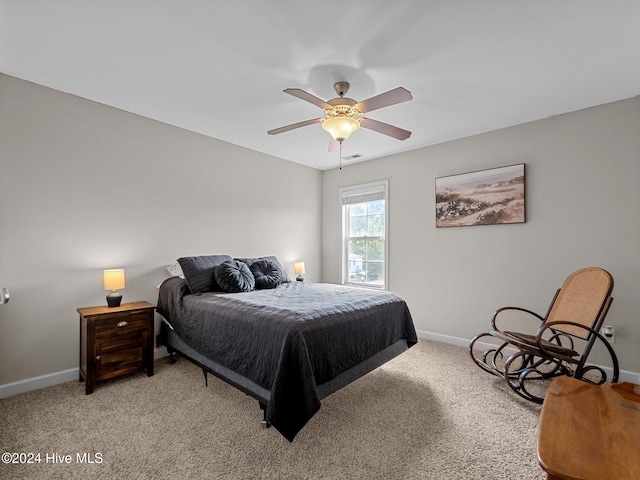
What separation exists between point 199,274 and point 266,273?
0.78m

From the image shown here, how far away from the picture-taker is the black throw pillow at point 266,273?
134 inches

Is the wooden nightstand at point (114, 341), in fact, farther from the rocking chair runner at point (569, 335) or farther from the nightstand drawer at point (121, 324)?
the rocking chair runner at point (569, 335)

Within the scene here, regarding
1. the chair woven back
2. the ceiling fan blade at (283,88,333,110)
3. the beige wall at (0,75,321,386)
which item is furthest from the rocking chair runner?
the beige wall at (0,75,321,386)

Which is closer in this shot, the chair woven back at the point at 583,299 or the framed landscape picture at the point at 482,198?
the chair woven back at the point at 583,299

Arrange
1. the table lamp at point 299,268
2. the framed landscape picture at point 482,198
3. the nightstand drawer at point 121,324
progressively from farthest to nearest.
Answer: the table lamp at point 299,268 < the framed landscape picture at point 482,198 < the nightstand drawer at point 121,324

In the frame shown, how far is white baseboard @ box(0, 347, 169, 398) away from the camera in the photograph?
2410mm

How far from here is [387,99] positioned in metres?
2.11

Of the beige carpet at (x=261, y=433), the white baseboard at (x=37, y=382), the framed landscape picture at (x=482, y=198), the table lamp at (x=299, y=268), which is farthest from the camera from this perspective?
the table lamp at (x=299, y=268)

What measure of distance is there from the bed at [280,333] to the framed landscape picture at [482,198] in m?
1.53

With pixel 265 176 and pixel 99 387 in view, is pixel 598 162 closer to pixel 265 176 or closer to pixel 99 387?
pixel 265 176

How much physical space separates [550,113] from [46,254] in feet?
16.1

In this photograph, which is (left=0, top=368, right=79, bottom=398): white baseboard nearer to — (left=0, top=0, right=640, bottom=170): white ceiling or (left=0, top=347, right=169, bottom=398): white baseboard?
(left=0, top=347, right=169, bottom=398): white baseboard

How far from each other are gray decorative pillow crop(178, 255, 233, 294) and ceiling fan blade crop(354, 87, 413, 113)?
2147 millimetres

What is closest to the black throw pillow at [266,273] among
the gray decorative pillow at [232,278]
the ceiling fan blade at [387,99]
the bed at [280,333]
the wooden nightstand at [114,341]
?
the bed at [280,333]
